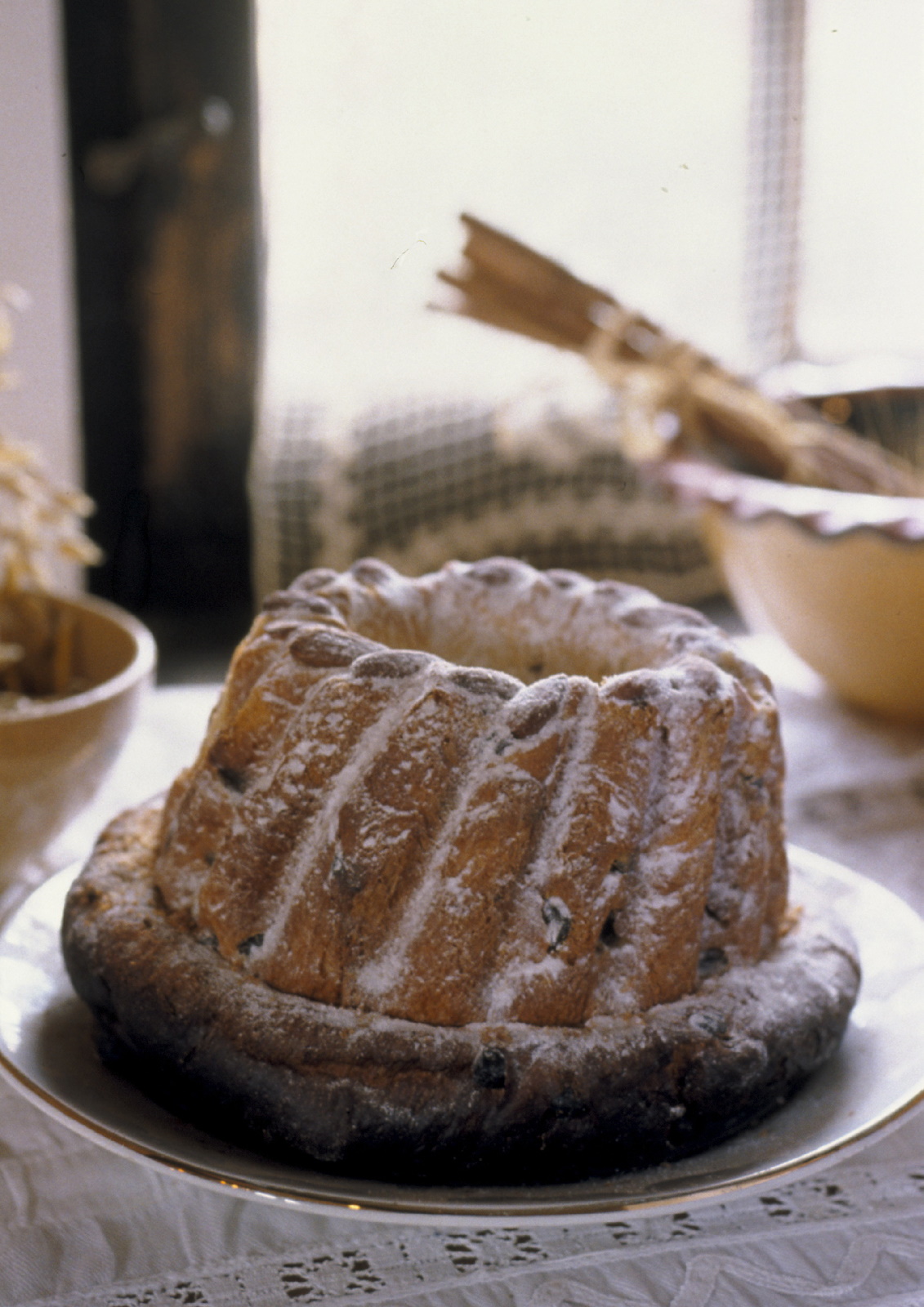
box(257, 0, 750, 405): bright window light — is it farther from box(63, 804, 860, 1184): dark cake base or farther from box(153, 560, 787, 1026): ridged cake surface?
box(63, 804, 860, 1184): dark cake base

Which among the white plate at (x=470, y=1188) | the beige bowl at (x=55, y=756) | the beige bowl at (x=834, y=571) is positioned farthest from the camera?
the beige bowl at (x=834, y=571)

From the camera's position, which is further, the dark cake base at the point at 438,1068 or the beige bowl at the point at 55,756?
the beige bowl at the point at 55,756

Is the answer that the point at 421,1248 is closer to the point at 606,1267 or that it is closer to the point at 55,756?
the point at 606,1267

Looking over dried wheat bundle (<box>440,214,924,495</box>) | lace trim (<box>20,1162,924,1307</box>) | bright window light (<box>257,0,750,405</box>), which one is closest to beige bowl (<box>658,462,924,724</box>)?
dried wheat bundle (<box>440,214,924,495</box>)

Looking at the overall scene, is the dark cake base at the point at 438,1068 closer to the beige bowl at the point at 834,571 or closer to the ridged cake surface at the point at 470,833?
the ridged cake surface at the point at 470,833

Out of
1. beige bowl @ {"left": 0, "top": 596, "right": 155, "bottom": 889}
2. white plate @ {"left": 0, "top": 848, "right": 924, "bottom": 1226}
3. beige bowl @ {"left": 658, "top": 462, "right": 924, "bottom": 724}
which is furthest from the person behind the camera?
beige bowl @ {"left": 658, "top": 462, "right": 924, "bottom": 724}

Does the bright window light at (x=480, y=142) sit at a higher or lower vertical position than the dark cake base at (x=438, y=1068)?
higher

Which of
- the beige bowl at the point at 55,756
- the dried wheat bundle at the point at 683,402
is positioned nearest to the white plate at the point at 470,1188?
the beige bowl at the point at 55,756
